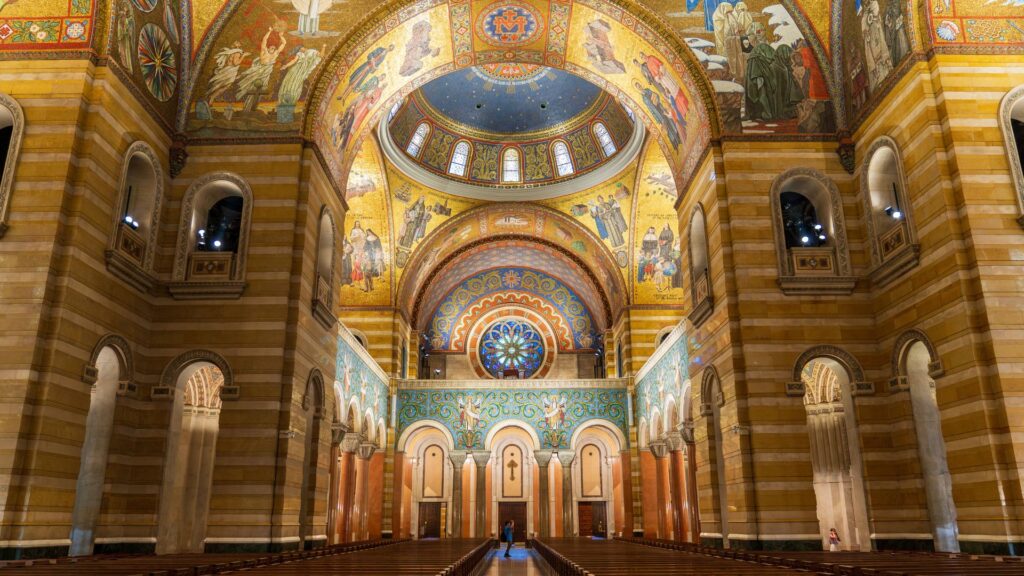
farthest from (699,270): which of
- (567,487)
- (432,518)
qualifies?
(432,518)

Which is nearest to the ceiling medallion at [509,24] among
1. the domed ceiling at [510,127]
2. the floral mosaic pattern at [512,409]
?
the domed ceiling at [510,127]

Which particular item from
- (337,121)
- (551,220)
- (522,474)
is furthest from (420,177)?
(522,474)

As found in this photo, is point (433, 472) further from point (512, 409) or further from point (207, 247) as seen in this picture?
point (207, 247)

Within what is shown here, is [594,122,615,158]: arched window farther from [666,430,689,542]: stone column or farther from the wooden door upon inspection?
the wooden door

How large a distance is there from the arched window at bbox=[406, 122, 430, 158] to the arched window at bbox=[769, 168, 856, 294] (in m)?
A: 15.4

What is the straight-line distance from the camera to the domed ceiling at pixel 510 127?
2766 cm

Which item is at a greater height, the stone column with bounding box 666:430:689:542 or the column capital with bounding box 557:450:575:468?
the column capital with bounding box 557:450:575:468

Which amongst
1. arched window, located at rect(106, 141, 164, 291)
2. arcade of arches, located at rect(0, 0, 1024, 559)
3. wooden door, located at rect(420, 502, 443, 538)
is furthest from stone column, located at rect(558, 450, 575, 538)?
arched window, located at rect(106, 141, 164, 291)

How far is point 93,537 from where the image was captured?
13.1 m

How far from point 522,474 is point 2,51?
24921mm

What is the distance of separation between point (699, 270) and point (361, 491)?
1491 cm

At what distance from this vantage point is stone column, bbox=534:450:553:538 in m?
29.7

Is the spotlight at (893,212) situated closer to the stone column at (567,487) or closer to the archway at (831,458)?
the archway at (831,458)

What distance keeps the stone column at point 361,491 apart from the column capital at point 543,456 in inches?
254
